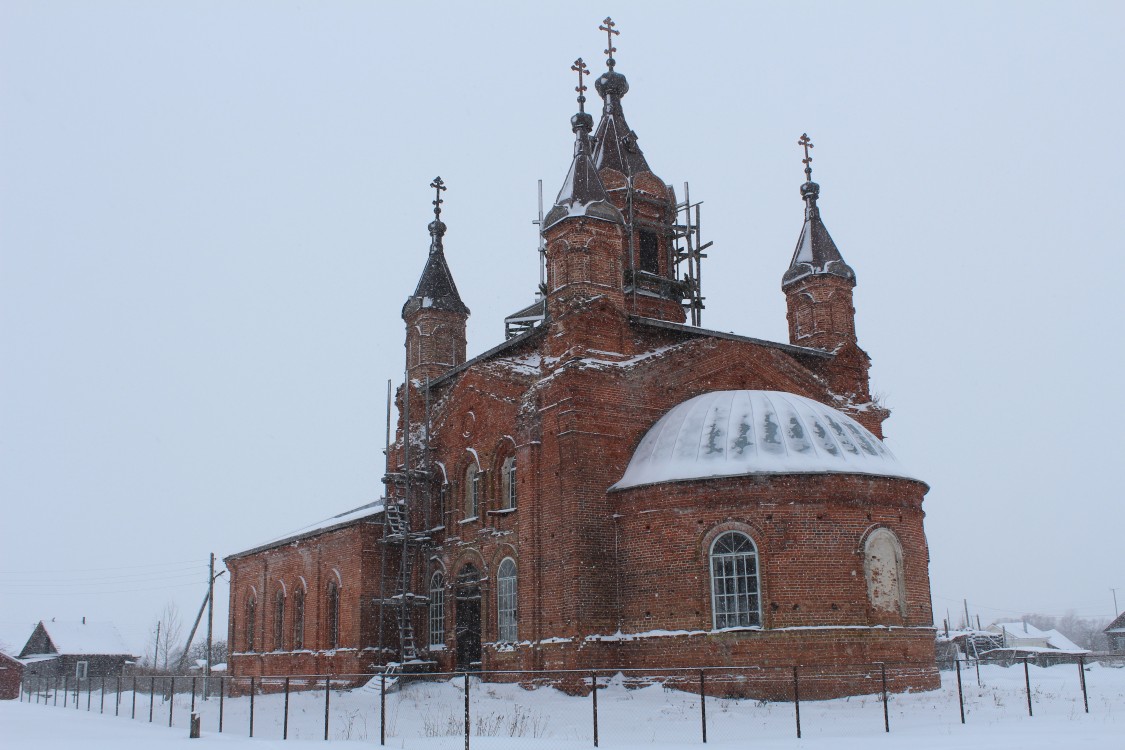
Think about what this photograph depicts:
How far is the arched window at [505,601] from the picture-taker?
952 inches

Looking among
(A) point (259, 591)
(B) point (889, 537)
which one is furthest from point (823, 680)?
(A) point (259, 591)

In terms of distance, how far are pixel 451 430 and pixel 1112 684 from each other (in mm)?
16827

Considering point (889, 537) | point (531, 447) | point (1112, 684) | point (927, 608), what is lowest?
point (1112, 684)

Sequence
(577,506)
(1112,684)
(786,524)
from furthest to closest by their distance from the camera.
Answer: (1112,684), (577,506), (786,524)

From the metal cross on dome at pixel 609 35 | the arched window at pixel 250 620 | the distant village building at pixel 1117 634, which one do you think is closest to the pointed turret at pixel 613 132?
the metal cross on dome at pixel 609 35

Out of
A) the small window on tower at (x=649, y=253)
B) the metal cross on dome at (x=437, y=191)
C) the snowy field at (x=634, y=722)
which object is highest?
the metal cross on dome at (x=437, y=191)

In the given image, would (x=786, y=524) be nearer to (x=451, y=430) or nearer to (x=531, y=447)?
(x=531, y=447)

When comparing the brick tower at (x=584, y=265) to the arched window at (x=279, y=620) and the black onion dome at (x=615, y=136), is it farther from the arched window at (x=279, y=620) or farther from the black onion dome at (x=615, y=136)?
the arched window at (x=279, y=620)

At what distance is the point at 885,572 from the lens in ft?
69.3

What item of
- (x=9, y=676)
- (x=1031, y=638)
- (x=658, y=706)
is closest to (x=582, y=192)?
(x=658, y=706)

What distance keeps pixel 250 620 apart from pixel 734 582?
22599mm

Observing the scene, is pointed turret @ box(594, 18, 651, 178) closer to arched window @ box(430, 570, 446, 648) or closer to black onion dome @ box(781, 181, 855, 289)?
black onion dome @ box(781, 181, 855, 289)

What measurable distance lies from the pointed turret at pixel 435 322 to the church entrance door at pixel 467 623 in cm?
687

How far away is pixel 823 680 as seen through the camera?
19.6m
